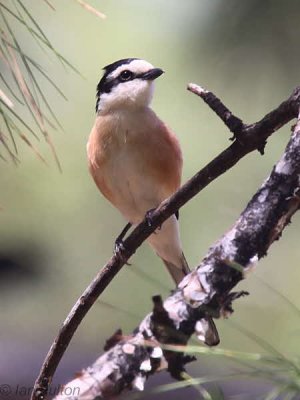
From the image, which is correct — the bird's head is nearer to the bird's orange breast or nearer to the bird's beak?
the bird's beak

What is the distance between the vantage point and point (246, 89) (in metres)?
3.12

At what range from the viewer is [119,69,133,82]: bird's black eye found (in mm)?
3589

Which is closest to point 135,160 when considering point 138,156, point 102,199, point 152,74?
point 138,156

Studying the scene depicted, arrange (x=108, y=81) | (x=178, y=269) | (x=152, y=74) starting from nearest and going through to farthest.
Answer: (x=152, y=74) → (x=178, y=269) → (x=108, y=81)

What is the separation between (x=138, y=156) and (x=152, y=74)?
386 mm

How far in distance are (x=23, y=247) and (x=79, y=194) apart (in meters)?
0.37

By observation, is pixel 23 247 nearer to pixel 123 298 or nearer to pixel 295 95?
pixel 123 298

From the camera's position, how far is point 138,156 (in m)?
3.29

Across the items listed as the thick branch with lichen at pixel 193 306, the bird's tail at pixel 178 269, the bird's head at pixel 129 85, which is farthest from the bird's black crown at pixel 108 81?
the thick branch with lichen at pixel 193 306

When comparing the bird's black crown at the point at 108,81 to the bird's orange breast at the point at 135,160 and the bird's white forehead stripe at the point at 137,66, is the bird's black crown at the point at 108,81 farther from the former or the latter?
the bird's orange breast at the point at 135,160

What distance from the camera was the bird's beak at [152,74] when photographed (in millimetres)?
3385

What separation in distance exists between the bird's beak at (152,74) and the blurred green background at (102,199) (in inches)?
4.8

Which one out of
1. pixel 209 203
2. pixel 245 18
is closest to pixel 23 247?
pixel 209 203

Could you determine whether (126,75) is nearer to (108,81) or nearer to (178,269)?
(108,81)
